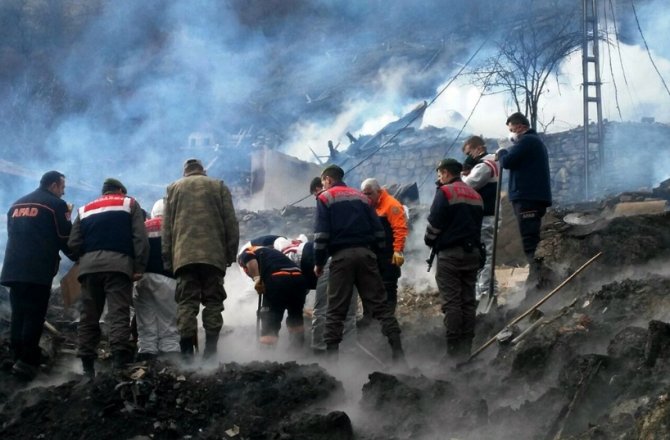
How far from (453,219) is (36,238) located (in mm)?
4090

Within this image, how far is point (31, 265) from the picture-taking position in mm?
7215

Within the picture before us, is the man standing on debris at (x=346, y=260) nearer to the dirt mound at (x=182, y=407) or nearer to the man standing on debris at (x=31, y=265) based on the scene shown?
the dirt mound at (x=182, y=407)

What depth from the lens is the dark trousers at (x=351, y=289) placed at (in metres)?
6.87

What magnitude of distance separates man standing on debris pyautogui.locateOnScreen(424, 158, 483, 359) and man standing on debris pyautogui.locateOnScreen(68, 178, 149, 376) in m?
2.82

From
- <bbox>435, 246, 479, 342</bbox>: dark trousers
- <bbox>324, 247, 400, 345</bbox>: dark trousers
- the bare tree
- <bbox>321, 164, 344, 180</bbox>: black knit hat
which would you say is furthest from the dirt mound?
the bare tree

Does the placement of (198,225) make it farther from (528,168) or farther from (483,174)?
(528,168)

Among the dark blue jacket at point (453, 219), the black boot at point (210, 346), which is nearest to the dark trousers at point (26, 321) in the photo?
the black boot at point (210, 346)

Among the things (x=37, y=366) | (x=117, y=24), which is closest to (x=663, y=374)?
(x=37, y=366)

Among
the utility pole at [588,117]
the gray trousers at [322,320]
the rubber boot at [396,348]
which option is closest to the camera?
the rubber boot at [396,348]

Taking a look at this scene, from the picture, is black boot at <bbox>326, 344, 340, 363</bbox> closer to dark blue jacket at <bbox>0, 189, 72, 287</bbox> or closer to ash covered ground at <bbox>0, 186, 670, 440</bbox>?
ash covered ground at <bbox>0, 186, 670, 440</bbox>

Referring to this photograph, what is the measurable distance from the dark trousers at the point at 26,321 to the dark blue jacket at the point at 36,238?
0.11 meters

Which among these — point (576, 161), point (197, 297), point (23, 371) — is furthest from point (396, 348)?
point (576, 161)

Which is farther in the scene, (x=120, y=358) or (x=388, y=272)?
(x=388, y=272)

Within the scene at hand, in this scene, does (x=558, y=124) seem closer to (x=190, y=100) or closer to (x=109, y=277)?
(x=190, y=100)
